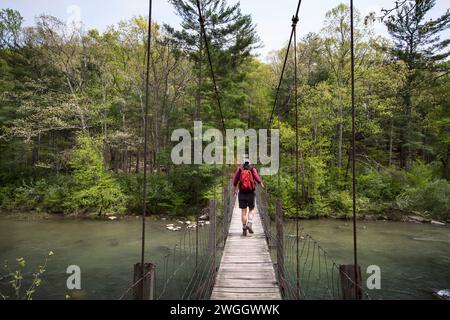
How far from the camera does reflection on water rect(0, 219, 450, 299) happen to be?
5.44 m

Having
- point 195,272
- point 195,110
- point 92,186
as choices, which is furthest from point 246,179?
point 92,186

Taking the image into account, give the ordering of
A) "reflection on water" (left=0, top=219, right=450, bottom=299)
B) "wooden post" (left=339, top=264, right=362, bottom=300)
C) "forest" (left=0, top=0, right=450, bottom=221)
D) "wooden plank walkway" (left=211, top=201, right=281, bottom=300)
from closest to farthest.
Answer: "wooden post" (left=339, top=264, right=362, bottom=300) < "wooden plank walkway" (left=211, top=201, right=281, bottom=300) < "reflection on water" (left=0, top=219, right=450, bottom=299) < "forest" (left=0, top=0, right=450, bottom=221)

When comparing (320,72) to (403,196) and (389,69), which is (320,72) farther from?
(403,196)

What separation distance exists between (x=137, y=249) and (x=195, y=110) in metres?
6.87

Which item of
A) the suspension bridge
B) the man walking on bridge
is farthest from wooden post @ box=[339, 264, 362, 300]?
the man walking on bridge

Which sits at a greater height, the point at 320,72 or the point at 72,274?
the point at 320,72

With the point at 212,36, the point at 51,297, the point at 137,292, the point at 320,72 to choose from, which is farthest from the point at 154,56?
the point at 137,292

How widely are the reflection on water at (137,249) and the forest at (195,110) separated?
1628 mm

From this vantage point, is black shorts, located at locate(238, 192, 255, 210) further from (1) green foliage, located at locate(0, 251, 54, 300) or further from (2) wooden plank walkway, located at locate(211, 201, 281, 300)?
(1) green foliage, located at locate(0, 251, 54, 300)

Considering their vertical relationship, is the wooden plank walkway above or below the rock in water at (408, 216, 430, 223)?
above

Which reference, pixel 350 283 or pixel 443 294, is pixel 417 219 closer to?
pixel 443 294

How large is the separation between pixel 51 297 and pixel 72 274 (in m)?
0.96

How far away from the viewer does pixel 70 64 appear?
13039 millimetres

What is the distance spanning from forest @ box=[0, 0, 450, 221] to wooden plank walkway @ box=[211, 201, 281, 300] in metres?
7.40
